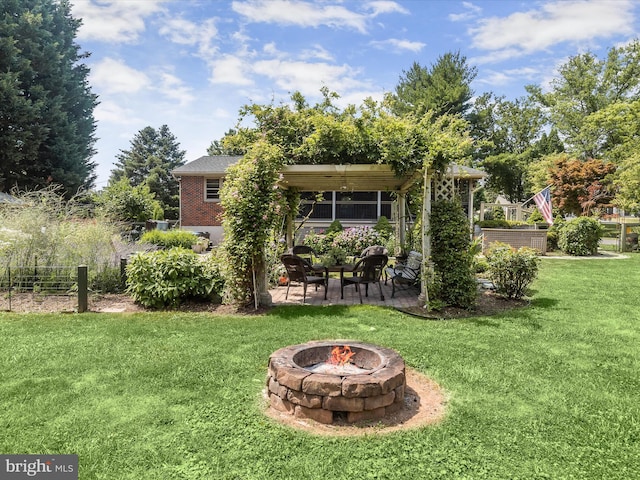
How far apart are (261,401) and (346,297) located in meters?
4.57

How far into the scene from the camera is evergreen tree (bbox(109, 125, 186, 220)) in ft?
127

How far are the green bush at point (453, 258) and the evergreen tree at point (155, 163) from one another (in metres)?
32.0

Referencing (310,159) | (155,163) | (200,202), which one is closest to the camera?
(310,159)

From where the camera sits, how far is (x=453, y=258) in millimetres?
6938

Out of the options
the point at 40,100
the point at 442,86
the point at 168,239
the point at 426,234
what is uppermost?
the point at 442,86

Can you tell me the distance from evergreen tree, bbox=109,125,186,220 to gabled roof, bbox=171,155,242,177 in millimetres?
16072

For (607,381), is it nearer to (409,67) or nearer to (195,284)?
(195,284)

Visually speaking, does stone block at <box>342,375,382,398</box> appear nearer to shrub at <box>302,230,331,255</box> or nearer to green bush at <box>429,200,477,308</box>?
green bush at <box>429,200,477,308</box>

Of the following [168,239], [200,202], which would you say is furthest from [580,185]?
[168,239]

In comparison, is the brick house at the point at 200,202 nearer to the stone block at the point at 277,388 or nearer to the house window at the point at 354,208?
the house window at the point at 354,208

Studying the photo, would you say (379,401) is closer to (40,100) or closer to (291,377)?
(291,377)

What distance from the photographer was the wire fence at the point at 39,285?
748cm

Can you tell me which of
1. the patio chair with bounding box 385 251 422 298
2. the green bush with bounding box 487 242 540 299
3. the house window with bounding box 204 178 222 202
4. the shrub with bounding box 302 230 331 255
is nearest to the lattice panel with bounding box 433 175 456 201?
the patio chair with bounding box 385 251 422 298

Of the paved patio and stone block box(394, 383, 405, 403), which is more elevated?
the paved patio
